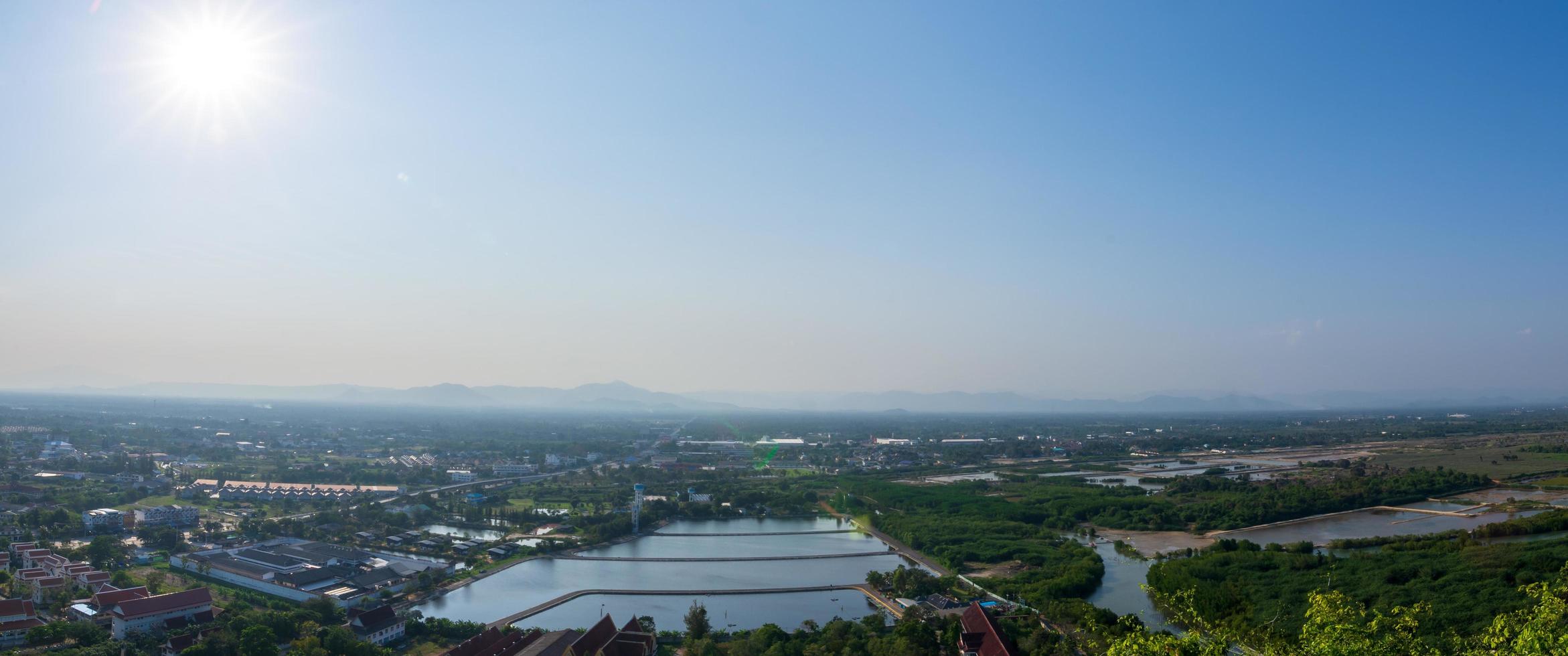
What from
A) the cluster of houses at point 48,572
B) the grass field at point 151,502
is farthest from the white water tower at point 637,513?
the grass field at point 151,502

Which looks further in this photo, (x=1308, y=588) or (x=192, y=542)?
(x=192, y=542)

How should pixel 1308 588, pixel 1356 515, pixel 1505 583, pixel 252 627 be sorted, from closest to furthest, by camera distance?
1. pixel 252 627
2. pixel 1505 583
3. pixel 1308 588
4. pixel 1356 515

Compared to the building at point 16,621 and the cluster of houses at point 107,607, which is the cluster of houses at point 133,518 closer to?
the cluster of houses at point 107,607

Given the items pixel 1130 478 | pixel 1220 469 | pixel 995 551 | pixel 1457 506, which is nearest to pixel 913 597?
pixel 995 551

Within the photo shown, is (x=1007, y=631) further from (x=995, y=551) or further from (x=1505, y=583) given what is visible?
(x=1505, y=583)

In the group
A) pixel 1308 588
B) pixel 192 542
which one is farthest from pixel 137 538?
pixel 1308 588

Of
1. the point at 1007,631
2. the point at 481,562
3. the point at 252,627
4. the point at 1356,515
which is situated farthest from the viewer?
the point at 1356,515
